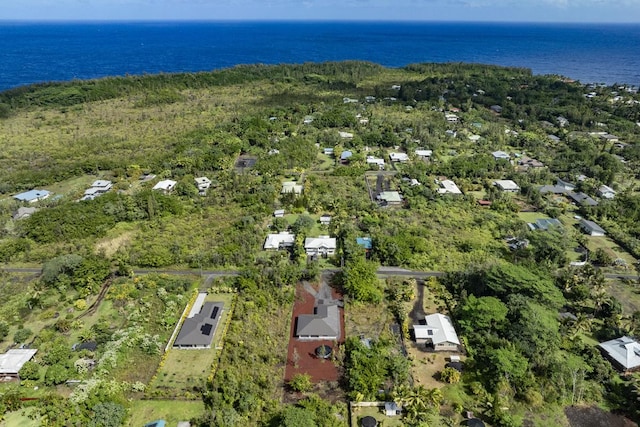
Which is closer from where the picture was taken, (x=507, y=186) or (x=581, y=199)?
(x=581, y=199)

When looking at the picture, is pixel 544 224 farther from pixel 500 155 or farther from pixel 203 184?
pixel 203 184

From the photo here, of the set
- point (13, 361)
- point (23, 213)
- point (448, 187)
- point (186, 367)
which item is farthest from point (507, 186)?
point (23, 213)

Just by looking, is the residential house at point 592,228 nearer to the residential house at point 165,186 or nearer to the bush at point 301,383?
the bush at point 301,383

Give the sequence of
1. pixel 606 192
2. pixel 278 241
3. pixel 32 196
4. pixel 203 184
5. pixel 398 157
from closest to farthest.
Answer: pixel 278 241
pixel 32 196
pixel 606 192
pixel 203 184
pixel 398 157

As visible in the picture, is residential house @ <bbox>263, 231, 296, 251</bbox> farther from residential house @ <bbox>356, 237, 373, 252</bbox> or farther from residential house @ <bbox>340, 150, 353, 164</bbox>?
residential house @ <bbox>340, 150, 353, 164</bbox>

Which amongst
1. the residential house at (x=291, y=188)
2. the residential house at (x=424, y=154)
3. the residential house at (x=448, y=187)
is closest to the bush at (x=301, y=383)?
the residential house at (x=291, y=188)

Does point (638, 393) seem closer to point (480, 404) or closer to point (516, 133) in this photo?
point (480, 404)
